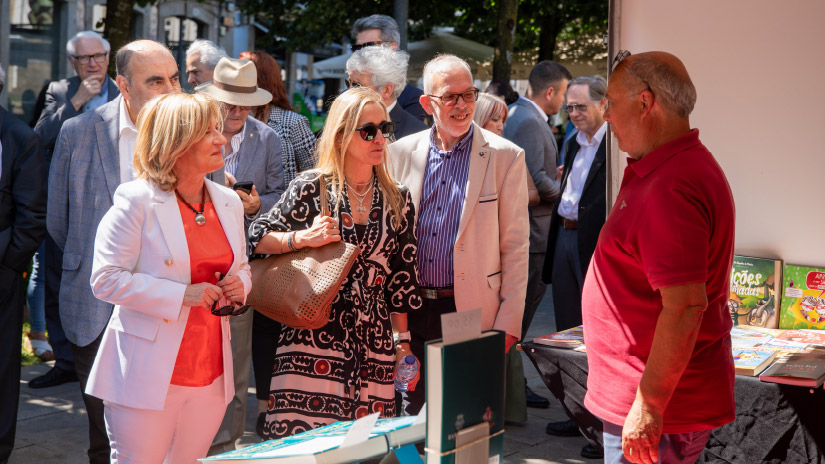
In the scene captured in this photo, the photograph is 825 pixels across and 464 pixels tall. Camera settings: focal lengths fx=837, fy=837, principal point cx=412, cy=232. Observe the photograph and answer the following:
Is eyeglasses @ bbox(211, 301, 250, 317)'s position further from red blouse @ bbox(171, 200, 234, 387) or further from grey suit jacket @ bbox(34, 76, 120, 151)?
grey suit jacket @ bbox(34, 76, 120, 151)

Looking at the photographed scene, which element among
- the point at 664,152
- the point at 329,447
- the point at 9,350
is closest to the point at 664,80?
the point at 664,152

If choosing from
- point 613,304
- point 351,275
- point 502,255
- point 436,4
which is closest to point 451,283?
point 502,255

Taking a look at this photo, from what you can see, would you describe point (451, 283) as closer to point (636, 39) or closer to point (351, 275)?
point (351, 275)

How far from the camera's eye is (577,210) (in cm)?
510

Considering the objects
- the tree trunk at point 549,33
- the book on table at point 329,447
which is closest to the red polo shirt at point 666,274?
the book on table at point 329,447

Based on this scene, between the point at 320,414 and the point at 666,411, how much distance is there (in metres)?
1.31

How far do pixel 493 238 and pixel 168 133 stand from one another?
4.67 ft

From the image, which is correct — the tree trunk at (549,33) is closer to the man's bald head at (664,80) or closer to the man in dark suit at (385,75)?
the man in dark suit at (385,75)

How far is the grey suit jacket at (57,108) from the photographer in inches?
228

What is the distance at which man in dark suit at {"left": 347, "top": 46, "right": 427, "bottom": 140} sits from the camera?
4.79m

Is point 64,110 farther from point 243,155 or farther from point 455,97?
point 455,97

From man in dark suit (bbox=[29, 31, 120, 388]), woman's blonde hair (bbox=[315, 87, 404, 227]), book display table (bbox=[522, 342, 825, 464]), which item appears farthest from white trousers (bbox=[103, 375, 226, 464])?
man in dark suit (bbox=[29, 31, 120, 388])

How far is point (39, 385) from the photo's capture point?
229 inches

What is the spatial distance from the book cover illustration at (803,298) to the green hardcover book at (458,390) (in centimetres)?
261
